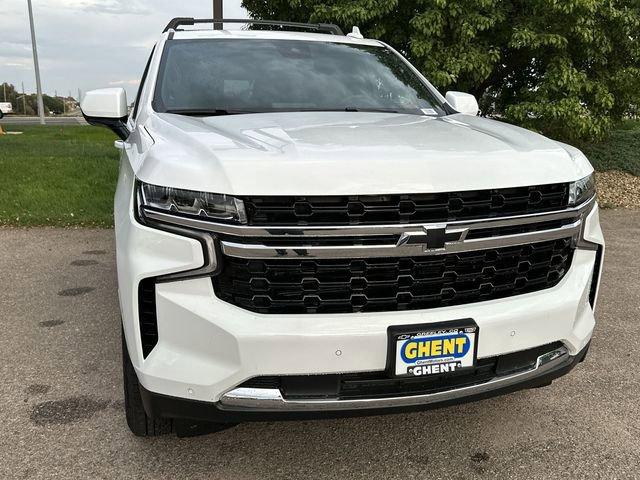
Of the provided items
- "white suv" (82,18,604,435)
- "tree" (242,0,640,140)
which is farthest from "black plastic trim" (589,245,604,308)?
"tree" (242,0,640,140)

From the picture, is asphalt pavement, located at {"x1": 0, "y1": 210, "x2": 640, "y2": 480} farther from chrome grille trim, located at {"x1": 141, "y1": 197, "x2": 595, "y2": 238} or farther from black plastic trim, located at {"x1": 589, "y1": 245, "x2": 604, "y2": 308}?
chrome grille trim, located at {"x1": 141, "y1": 197, "x2": 595, "y2": 238}

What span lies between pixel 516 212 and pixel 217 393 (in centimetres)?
122

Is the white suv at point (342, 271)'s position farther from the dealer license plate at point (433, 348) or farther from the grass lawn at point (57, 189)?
the grass lawn at point (57, 189)

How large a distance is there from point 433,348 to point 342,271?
0.40 metres

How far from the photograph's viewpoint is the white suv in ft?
6.27

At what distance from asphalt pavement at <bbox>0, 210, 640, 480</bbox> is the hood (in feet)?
3.95

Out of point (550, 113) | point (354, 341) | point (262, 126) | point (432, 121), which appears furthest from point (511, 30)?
point (354, 341)

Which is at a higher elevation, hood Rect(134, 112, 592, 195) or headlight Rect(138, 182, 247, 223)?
hood Rect(134, 112, 592, 195)

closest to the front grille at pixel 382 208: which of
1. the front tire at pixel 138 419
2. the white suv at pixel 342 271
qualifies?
the white suv at pixel 342 271

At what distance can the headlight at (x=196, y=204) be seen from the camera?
1.89m

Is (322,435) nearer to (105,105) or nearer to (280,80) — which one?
(280,80)

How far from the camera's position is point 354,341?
1941 millimetres

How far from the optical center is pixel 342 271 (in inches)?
78.2

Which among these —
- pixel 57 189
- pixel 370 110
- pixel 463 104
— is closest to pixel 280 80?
pixel 370 110
